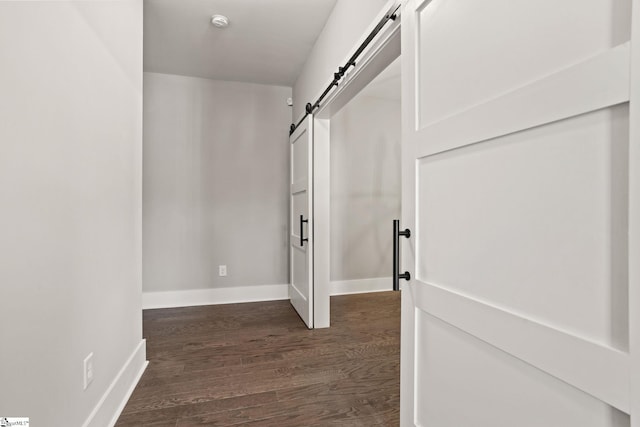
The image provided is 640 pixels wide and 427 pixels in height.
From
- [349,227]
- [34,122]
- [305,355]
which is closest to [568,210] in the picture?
[34,122]

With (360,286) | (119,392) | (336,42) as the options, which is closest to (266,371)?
(119,392)

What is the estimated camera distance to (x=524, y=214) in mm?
802

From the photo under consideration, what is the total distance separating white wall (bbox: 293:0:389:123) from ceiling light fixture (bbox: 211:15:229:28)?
770 mm

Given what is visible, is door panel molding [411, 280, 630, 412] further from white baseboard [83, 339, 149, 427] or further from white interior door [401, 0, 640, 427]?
white baseboard [83, 339, 149, 427]

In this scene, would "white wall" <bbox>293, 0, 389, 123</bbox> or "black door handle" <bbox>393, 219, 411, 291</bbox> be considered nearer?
"black door handle" <bbox>393, 219, 411, 291</bbox>

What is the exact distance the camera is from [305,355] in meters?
2.36

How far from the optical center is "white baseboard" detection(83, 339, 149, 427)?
4.77 ft

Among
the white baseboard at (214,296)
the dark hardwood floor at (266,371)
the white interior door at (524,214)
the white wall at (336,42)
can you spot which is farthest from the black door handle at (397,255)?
the white baseboard at (214,296)

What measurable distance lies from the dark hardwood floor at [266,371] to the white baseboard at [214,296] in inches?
7.0

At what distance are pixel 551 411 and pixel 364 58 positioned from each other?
1.70 m

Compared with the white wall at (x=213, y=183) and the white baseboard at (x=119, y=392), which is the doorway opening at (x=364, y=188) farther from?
the white baseboard at (x=119, y=392)

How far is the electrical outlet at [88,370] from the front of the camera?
4.41ft

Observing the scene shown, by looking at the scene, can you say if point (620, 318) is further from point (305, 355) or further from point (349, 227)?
point (349, 227)

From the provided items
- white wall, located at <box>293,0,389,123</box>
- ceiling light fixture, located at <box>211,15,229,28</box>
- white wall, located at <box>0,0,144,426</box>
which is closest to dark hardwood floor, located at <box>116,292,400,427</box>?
white wall, located at <box>0,0,144,426</box>
